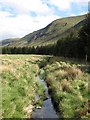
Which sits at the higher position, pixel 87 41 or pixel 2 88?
pixel 87 41

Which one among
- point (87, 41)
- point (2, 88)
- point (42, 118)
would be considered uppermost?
point (87, 41)

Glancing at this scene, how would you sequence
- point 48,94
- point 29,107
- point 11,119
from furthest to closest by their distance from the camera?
1. point 48,94
2. point 29,107
3. point 11,119

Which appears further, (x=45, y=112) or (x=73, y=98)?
(x=73, y=98)

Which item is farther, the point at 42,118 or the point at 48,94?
the point at 48,94

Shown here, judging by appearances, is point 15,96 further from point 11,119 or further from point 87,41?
point 87,41

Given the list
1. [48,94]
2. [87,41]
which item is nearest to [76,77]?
[48,94]

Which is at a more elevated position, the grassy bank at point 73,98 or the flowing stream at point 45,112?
the grassy bank at point 73,98

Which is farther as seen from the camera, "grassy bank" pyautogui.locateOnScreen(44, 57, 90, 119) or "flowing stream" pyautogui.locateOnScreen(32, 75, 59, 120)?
"flowing stream" pyautogui.locateOnScreen(32, 75, 59, 120)

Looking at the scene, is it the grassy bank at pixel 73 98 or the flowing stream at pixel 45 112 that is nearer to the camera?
the grassy bank at pixel 73 98

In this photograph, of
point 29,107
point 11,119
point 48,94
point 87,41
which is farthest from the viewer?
point 87,41

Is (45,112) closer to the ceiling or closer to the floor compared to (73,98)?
closer to the floor

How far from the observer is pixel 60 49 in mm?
119000

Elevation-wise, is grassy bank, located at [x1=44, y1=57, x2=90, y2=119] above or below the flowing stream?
above

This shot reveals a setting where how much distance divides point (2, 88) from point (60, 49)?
95041 mm
